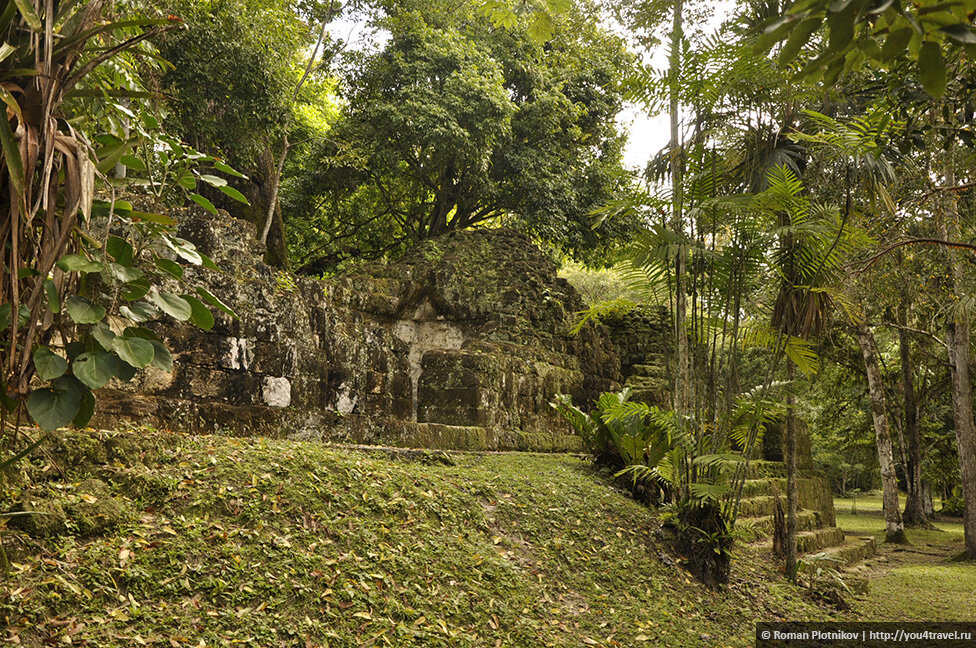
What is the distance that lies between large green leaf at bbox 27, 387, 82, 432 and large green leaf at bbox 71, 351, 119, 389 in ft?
0.23

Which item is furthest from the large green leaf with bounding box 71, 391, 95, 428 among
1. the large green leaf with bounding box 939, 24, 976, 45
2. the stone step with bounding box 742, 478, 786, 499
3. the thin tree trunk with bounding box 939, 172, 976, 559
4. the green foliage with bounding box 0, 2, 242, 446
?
the thin tree trunk with bounding box 939, 172, 976, 559

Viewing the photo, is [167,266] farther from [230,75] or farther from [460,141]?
[460,141]

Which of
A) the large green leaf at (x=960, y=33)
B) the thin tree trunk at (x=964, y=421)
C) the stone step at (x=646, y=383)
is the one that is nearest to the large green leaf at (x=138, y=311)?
the large green leaf at (x=960, y=33)

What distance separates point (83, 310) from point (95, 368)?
0.16 metres

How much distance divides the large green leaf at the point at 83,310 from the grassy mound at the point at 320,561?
119 cm

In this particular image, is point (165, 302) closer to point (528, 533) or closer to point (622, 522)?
point (528, 533)

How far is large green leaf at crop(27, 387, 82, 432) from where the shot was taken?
1.76m

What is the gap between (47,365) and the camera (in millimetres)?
1810

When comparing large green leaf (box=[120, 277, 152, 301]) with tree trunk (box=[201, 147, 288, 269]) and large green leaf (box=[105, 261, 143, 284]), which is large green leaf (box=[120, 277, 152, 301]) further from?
tree trunk (box=[201, 147, 288, 269])

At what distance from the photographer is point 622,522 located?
5.74 m

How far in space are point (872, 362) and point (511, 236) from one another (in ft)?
24.6

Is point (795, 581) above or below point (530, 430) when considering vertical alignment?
below

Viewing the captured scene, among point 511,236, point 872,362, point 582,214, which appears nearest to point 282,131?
point 511,236

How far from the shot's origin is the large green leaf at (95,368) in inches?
70.7
